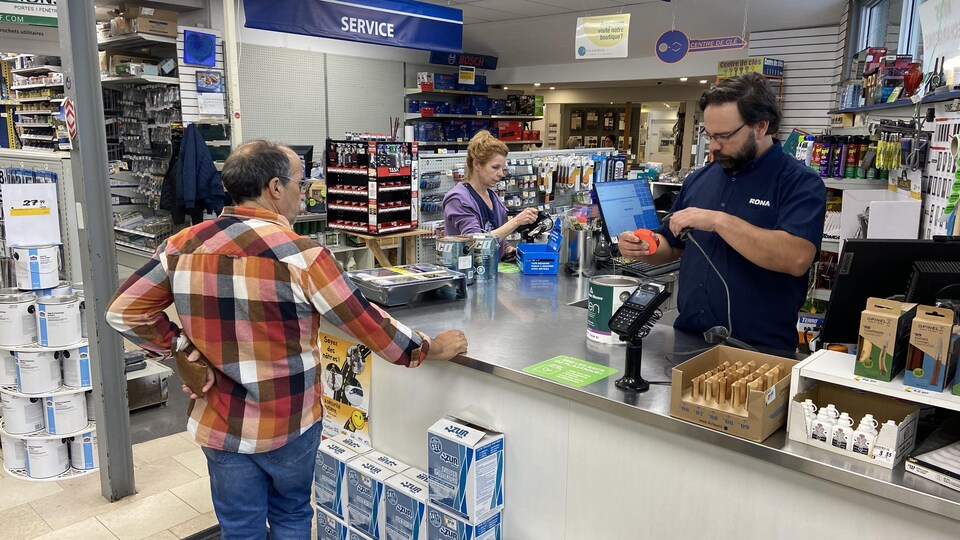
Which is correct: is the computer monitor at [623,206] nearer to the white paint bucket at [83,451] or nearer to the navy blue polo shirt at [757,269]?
the navy blue polo shirt at [757,269]

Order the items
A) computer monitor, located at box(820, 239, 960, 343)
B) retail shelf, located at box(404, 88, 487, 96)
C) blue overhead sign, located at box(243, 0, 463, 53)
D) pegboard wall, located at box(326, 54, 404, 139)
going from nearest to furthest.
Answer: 1. computer monitor, located at box(820, 239, 960, 343)
2. blue overhead sign, located at box(243, 0, 463, 53)
3. pegboard wall, located at box(326, 54, 404, 139)
4. retail shelf, located at box(404, 88, 487, 96)

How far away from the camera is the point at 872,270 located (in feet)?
5.57

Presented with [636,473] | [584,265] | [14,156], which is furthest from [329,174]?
[636,473]

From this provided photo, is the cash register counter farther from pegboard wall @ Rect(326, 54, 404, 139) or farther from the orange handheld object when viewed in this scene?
pegboard wall @ Rect(326, 54, 404, 139)

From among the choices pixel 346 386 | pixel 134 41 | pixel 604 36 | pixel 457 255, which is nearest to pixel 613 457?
pixel 346 386

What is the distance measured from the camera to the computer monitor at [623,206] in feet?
11.7

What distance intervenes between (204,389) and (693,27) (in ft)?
30.8

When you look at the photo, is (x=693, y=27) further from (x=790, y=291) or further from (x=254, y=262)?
(x=254, y=262)

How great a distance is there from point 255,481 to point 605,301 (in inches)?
49.3

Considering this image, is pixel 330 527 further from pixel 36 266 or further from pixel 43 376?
pixel 36 266

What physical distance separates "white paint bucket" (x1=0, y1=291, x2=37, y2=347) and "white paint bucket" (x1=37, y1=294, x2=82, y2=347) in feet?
0.23

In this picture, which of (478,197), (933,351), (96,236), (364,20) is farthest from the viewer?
(364,20)

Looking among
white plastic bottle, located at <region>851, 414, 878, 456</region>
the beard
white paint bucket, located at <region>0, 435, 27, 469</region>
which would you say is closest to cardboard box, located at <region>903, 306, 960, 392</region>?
white plastic bottle, located at <region>851, 414, 878, 456</region>

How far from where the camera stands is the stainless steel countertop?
4.69 feet
